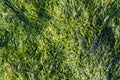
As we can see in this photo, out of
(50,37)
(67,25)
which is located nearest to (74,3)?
(67,25)

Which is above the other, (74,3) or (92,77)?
(74,3)

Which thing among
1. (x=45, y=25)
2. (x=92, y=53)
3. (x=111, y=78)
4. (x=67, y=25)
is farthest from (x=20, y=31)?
(x=111, y=78)

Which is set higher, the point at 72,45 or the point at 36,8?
the point at 36,8

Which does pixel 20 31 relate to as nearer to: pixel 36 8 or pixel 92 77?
pixel 36 8

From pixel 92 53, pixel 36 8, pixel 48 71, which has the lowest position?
pixel 48 71

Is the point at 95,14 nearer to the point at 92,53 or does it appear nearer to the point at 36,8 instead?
the point at 92,53
